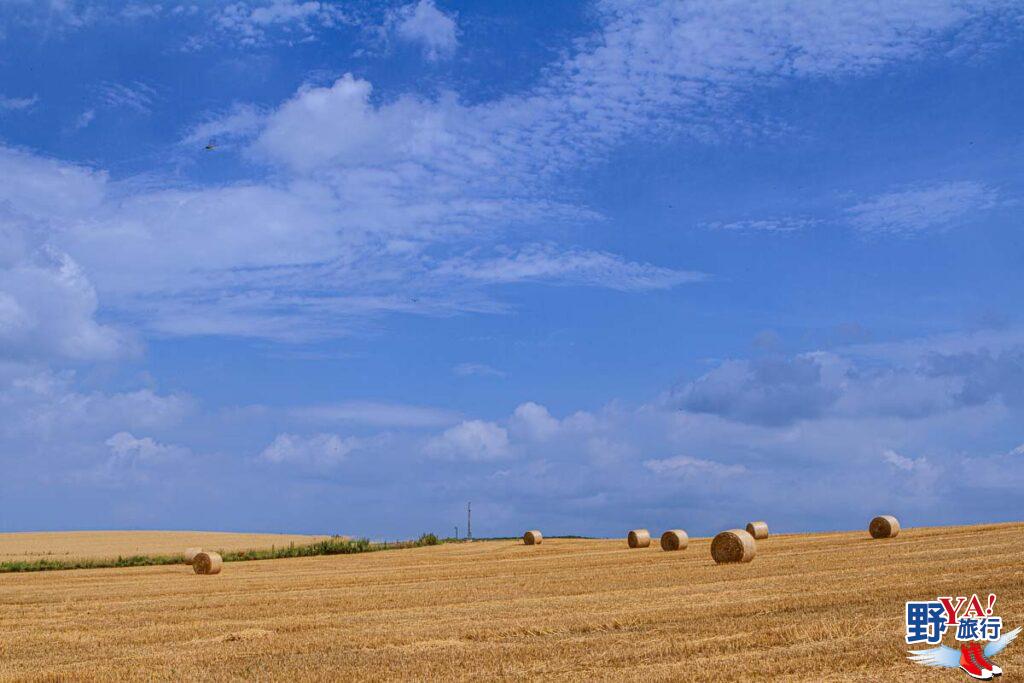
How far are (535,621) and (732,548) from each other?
541 inches

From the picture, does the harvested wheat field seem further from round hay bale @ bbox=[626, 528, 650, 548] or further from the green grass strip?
round hay bale @ bbox=[626, 528, 650, 548]

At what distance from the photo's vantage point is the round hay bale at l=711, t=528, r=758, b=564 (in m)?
28.3

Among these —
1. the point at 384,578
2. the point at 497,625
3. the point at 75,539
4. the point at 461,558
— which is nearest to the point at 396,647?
the point at 497,625

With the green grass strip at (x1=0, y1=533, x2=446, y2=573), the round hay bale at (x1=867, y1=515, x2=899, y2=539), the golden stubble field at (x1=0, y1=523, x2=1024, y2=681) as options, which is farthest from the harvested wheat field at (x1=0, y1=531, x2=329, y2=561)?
the round hay bale at (x1=867, y1=515, x2=899, y2=539)

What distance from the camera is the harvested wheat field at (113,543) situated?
52.2 meters

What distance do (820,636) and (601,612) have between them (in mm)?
4840

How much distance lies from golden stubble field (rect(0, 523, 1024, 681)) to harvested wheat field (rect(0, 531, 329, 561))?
73.8ft

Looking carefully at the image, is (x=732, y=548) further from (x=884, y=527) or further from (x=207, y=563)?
(x=207, y=563)

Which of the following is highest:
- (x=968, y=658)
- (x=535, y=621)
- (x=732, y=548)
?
(x=732, y=548)

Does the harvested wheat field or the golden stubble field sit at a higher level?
the harvested wheat field

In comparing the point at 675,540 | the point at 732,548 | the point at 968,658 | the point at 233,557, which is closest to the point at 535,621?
the point at 968,658

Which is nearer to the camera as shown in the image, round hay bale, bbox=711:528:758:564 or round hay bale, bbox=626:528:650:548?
round hay bale, bbox=711:528:758:564

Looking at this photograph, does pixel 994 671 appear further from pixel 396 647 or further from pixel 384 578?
pixel 384 578

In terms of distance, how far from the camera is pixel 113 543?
2473 inches
